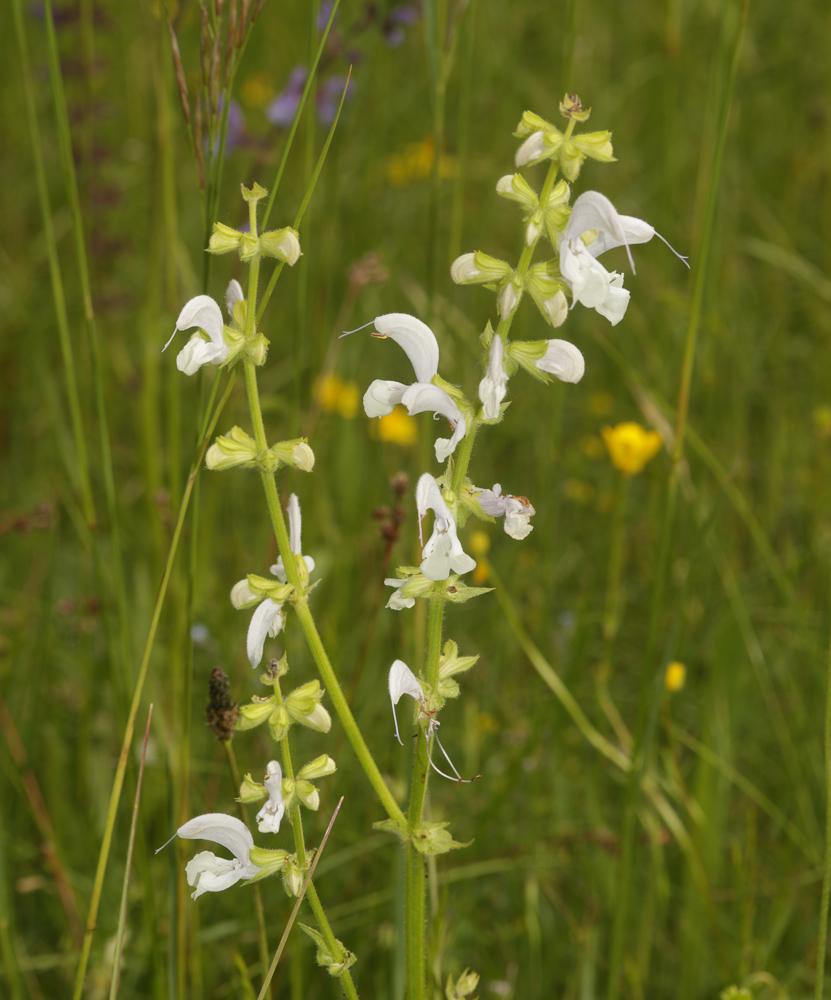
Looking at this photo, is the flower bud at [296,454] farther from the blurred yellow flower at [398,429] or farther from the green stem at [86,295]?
the blurred yellow flower at [398,429]

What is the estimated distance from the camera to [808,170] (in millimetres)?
4316

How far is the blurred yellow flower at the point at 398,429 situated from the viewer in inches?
125

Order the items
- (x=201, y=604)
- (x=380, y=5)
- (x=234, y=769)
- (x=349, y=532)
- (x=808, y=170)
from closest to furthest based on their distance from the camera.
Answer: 1. (x=234, y=769)
2. (x=380, y=5)
3. (x=201, y=604)
4. (x=349, y=532)
5. (x=808, y=170)

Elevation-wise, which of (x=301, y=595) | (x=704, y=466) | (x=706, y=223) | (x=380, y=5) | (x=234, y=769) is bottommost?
(x=704, y=466)

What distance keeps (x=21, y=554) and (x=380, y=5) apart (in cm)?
181

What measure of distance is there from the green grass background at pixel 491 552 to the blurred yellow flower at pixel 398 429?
0.31 ft

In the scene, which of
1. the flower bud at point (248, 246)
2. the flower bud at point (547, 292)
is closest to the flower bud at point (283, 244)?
the flower bud at point (248, 246)

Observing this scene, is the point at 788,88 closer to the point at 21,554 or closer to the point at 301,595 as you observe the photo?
the point at 21,554

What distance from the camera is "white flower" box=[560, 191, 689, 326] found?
114cm

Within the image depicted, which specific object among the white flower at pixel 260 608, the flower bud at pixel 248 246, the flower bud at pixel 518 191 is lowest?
the white flower at pixel 260 608

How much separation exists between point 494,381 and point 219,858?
560mm

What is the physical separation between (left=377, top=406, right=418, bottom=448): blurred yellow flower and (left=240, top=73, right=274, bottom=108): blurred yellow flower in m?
2.50

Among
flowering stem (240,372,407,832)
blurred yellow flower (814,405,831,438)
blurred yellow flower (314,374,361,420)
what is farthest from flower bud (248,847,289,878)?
blurred yellow flower (814,405,831,438)

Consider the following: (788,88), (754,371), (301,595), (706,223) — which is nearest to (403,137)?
(788,88)
